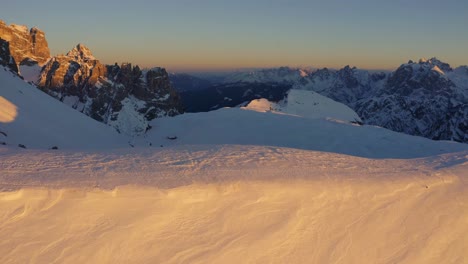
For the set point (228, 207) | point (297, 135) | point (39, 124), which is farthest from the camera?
point (297, 135)

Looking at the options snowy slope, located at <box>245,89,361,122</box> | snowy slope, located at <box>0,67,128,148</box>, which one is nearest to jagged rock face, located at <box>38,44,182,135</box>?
snowy slope, located at <box>245,89,361,122</box>

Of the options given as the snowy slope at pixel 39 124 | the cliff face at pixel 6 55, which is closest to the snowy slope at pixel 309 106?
the snowy slope at pixel 39 124

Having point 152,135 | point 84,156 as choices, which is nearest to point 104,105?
point 152,135

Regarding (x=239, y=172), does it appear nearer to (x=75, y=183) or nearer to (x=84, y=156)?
(x=75, y=183)

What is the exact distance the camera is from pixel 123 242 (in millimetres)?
5820

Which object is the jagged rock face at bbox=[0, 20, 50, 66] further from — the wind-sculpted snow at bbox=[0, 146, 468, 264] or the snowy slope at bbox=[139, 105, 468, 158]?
the wind-sculpted snow at bbox=[0, 146, 468, 264]

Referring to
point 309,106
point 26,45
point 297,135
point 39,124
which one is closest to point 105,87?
point 26,45

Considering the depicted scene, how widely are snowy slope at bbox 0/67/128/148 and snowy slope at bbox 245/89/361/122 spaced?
48139 mm

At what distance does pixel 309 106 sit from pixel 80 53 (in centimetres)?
11778

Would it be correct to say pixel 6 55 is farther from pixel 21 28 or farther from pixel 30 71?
pixel 21 28

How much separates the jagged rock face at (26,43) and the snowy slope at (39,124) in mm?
163274

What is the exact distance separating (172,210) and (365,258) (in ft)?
12.4

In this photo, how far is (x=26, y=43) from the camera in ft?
596

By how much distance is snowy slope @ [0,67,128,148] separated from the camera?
807 inches
